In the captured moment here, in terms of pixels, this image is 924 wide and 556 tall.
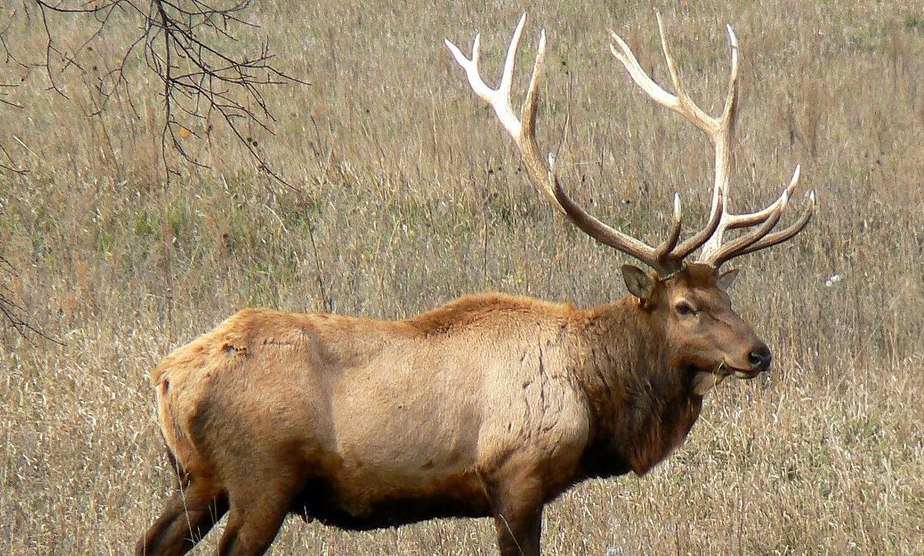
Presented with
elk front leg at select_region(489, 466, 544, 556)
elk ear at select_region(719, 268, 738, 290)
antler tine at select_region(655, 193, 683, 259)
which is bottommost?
elk front leg at select_region(489, 466, 544, 556)

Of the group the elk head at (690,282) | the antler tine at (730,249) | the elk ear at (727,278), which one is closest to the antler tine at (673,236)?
the elk head at (690,282)

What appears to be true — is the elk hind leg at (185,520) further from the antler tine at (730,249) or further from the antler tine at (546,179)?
the antler tine at (730,249)

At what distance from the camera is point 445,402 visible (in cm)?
490

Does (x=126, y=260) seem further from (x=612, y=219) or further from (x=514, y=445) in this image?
(x=514, y=445)

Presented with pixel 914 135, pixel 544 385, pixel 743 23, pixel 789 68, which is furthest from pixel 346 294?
pixel 743 23

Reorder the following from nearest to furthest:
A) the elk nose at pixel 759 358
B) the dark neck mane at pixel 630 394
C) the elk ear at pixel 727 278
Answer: the elk nose at pixel 759 358 → the dark neck mane at pixel 630 394 → the elk ear at pixel 727 278

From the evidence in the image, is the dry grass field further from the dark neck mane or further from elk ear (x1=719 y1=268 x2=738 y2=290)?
→ elk ear (x1=719 y1=268 x2=738 y2=290)

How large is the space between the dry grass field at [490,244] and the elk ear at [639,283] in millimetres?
1032

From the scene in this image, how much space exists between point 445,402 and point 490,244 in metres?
4.50

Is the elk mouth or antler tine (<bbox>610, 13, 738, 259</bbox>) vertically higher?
antler tine (<bbox>610, 13, 738, 259</bbox>)

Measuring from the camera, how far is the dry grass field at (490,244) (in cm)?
588

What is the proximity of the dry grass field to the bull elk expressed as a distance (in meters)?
0.68

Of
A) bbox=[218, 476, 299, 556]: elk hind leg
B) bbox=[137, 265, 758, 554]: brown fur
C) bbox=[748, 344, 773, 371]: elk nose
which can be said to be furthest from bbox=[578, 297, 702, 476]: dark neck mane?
bbox=[218, 476, 299, 556]: elk hind leg

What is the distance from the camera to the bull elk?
4617 mm
